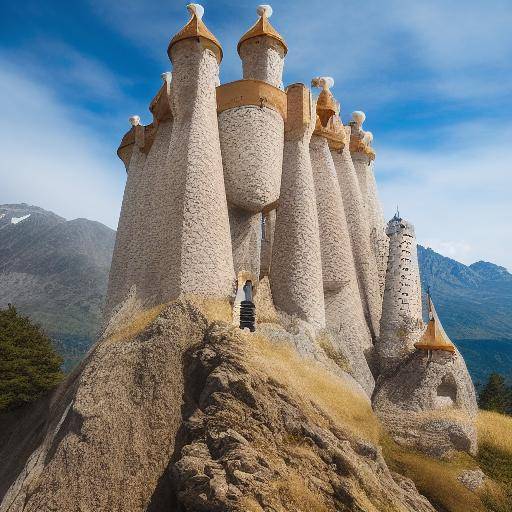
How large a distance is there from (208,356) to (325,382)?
→ 464 cm

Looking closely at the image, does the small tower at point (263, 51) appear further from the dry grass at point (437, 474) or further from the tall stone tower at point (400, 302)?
the dry grass at point (437, 474)

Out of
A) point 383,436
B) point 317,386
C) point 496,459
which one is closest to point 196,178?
point 317,386

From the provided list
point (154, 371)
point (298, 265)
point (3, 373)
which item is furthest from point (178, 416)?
point (3, 373)

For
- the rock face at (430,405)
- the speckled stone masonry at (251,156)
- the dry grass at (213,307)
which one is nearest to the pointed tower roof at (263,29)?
the speckled stone masonry at (251,156)

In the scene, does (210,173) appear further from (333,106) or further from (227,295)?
(333,106)

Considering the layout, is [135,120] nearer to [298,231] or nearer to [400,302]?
[298,231]

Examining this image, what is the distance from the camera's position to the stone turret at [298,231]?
2152 cm

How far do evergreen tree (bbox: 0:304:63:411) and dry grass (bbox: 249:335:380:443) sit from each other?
17.8 metres

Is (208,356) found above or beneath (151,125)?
beneath

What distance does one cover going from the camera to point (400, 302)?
22.9 meters

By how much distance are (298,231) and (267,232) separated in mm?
4599

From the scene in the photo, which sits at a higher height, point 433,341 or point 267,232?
point 267,232

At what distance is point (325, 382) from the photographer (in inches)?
681

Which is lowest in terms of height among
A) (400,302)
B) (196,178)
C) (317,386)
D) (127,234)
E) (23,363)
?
(317,386)
